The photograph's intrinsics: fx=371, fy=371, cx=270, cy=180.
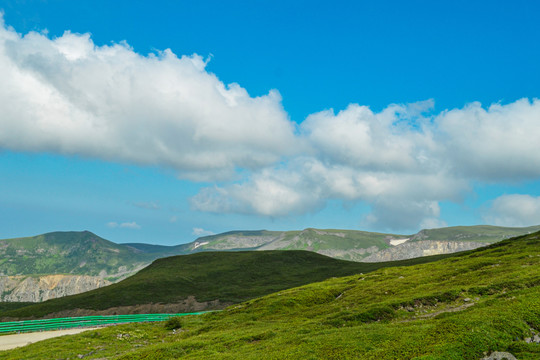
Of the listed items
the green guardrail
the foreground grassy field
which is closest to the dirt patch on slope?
the green guardrail

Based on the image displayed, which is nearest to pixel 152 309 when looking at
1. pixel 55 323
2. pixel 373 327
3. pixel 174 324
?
pixel 55 323

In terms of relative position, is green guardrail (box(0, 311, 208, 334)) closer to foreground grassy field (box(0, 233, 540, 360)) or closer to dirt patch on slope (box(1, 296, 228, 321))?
foreground grassy field (box(0, 233, 540, 360))

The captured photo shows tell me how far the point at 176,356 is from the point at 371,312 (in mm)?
21798

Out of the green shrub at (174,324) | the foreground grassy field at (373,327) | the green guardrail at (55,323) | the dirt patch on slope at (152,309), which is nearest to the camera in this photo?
the foreground grassy field at (373,327)

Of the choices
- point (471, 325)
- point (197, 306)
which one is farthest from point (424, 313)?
point (197, 306)

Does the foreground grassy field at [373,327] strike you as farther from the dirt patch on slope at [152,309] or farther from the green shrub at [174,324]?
the dirt patch on slope at [152,309]

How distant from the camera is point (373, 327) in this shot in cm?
3434

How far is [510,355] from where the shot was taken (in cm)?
2095

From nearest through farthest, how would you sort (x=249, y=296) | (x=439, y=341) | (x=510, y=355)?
(x=510, y=355) < (x=439, y=341) < (x=249, y=296)

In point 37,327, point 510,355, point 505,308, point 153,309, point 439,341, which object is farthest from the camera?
point 153,309

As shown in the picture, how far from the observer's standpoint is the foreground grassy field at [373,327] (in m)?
23.9

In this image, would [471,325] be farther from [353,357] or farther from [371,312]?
[371,312]

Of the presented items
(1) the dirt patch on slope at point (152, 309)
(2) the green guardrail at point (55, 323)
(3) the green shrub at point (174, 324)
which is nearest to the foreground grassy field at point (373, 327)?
(3) the green shrub at point (174, 324)

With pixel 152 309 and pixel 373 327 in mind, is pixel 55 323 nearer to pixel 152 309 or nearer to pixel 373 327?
pixel 373 327
